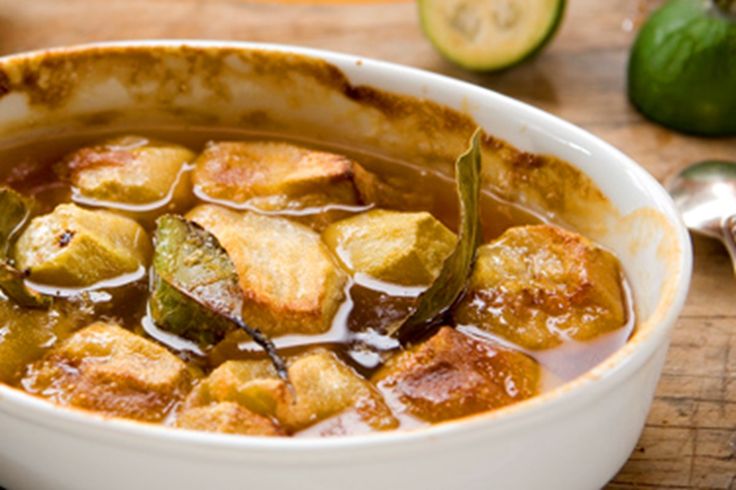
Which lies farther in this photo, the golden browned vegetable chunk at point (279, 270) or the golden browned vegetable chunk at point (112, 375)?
the golden browned vegetable chunk at point (279, 270)

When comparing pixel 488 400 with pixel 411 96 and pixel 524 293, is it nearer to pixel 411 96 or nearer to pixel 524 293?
pixel 524 293

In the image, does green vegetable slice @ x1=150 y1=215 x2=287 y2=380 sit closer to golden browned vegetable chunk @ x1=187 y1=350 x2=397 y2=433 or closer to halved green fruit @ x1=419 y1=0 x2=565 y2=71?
golden browned vegetable chunk @ x1=187 y1=350 x2=397 y2=433

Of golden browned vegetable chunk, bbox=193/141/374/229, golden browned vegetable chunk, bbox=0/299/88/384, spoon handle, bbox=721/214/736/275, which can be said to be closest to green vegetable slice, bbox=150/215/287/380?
golden browned vegetable chunk, bbox=0/299/88/384

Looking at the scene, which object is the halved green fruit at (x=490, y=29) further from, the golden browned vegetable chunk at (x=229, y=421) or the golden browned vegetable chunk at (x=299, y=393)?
the golden browned vegetable chunk at (x=229, y=421)

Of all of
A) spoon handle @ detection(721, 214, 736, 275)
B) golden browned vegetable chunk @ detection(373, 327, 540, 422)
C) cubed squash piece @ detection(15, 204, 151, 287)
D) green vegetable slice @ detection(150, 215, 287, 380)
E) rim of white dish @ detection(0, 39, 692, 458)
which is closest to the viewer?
rim of white dish @ detection(0, 39, 692, 458)

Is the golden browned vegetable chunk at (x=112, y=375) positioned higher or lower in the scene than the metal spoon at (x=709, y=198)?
higher

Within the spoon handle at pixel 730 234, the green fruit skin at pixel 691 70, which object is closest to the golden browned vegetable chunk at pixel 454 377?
the spoon handle at pixel 730 234

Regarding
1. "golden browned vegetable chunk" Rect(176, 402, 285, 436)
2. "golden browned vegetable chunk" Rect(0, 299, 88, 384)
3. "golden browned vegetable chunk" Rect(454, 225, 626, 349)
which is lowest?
"golden browned vegetable chunk" Rect(454, 225, 626, 349)
